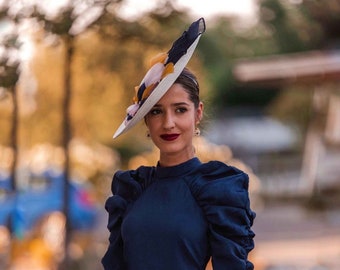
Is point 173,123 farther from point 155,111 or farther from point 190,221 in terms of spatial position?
point 190,221

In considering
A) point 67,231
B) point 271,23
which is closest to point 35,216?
point 67,231

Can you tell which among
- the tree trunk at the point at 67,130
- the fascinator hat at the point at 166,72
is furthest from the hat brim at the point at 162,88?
the tree trunk at the point at 67,130

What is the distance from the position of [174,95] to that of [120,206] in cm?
37

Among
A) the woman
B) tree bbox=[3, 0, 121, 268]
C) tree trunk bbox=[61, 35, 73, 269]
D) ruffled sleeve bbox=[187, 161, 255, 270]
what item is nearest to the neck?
the woman

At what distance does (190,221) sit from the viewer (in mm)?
2664

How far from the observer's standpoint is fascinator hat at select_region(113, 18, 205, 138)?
8.99ft

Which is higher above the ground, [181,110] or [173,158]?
[181,110]

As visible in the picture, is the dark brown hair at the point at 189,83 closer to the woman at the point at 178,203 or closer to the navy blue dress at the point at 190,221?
the woman at the point at 178,203

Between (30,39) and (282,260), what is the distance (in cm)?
567

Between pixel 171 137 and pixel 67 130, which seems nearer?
pixel 171 137

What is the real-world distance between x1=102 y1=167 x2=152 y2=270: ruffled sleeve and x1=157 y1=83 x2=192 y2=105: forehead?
0.25 metres

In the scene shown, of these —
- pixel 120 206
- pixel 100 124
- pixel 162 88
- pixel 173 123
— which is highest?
pixel 162 88

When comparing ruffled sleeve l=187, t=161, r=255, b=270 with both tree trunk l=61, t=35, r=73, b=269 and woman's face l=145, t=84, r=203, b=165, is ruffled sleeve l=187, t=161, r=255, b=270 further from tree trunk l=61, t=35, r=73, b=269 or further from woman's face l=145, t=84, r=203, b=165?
tree trunk l=61, t=35, r=73, b=269

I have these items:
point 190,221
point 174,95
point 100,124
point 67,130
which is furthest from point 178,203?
point 100,124
